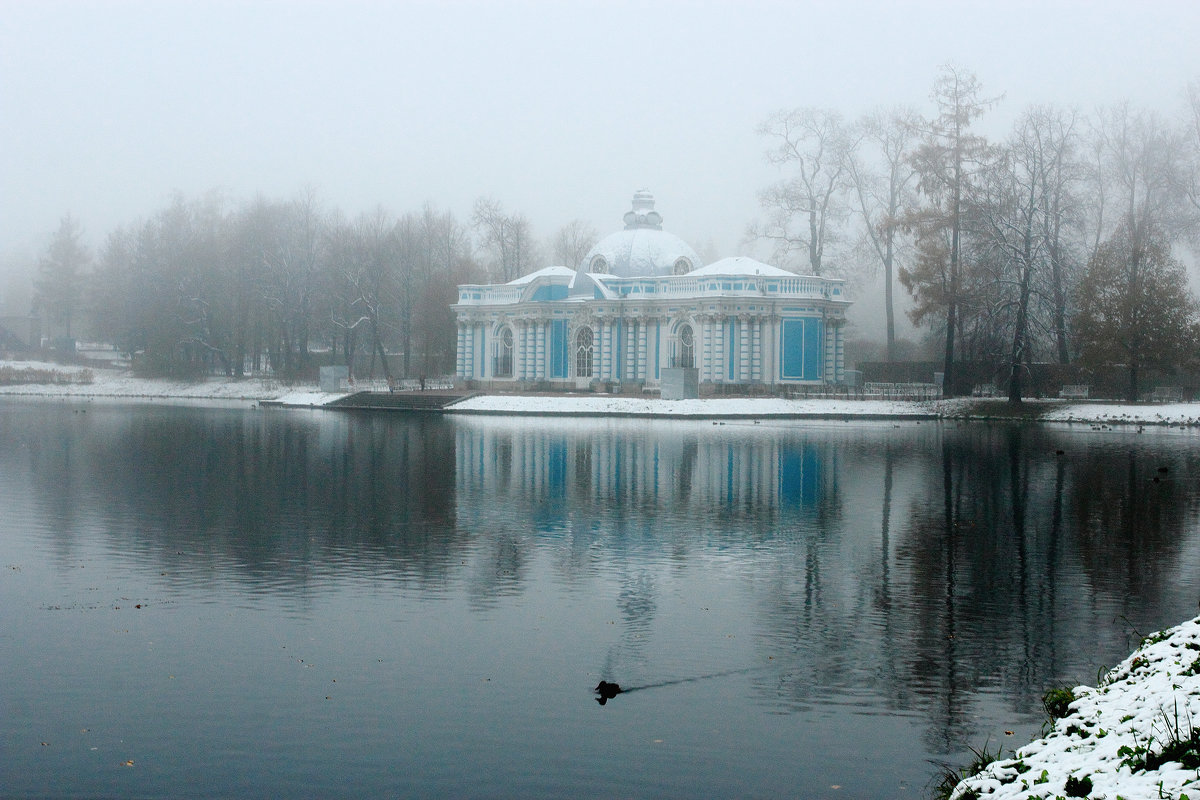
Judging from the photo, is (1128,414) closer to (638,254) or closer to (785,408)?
(785,408)

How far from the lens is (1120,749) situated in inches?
247

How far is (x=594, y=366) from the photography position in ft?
215

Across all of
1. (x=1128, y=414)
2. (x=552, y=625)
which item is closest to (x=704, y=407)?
(x=1128, y=414)

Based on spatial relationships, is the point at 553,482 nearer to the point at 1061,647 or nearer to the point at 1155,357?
the point at 1061,647

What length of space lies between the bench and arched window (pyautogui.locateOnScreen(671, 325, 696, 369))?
17.8 metres

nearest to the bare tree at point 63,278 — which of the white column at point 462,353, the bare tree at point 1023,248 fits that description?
the white column at point 462,353

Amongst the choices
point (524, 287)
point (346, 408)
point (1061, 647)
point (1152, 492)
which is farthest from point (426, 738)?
point (524, 287)

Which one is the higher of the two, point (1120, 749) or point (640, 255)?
point (640, 255)

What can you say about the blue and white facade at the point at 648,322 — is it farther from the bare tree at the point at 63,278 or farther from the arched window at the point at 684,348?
the bare tree at the point at 63,278

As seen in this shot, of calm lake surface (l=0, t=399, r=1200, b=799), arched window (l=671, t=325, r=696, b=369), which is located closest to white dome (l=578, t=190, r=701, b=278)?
arched window (l=671, t=325, r=696, b=369)

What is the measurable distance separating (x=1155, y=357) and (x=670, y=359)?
23.4 m

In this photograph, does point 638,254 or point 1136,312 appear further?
point 638,254

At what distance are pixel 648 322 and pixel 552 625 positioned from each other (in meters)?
53.5

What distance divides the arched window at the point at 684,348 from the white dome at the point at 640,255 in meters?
5.34
